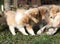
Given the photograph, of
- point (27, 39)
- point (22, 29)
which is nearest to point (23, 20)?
point (22, 29)

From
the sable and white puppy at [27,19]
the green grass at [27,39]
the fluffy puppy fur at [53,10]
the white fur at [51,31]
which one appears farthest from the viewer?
the fluffy puppy fur at [53,10]

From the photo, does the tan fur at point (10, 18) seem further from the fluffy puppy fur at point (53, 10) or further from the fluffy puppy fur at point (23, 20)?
the fluffy puppy fur at point (53, 10)

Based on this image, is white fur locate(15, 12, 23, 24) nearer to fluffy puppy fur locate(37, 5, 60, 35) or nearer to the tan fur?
the tan fur

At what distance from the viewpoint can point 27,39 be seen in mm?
7371

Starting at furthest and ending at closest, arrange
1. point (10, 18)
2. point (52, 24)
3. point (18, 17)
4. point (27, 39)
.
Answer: point (52, 24)
point (10, 18)
point (18, 17)
point (27, 39)

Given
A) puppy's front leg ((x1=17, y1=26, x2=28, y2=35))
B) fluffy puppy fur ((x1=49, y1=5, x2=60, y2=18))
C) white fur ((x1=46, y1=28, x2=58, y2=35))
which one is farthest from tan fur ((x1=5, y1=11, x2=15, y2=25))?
fluffy puppy fur ((x1=49, y1=5, x2=60, y2=18))

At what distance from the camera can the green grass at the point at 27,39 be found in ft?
22.6

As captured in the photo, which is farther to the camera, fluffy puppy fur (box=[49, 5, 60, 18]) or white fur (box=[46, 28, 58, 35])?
fluffy puppy fur (box=[49, 5, 60, 18])

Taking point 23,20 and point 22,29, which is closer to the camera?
point 23,20

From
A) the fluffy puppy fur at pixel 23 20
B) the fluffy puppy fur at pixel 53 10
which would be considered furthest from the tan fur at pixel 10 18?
the fluffy puppy fur at pixel 53 10

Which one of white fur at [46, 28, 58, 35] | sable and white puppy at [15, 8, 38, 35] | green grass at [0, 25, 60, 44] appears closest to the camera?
green grass at [0, 25, 60, 44]

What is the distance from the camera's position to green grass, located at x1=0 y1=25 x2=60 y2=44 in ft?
22.6

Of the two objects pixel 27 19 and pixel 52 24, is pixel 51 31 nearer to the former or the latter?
pixel 52 24

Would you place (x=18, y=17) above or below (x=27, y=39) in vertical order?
above
